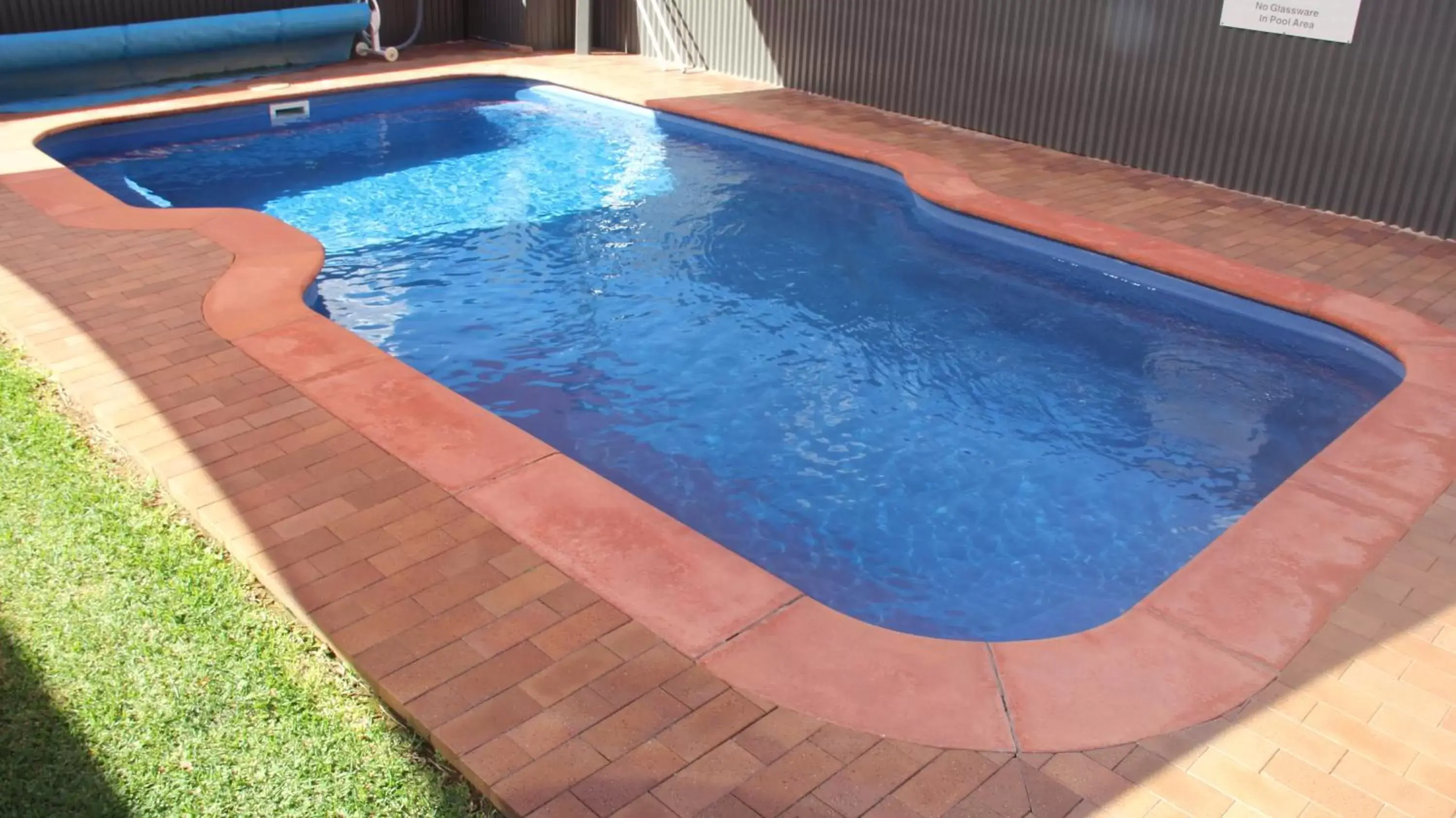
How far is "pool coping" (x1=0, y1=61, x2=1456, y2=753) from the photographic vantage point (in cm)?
284

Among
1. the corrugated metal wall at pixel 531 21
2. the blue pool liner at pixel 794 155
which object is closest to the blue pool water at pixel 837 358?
the blue pool liner at pixel 794 155

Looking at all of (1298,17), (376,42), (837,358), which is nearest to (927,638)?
(837,358)

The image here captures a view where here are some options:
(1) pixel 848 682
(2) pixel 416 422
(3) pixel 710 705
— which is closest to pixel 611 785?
(3) pixel 710 705

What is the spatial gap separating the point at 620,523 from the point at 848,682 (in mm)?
961

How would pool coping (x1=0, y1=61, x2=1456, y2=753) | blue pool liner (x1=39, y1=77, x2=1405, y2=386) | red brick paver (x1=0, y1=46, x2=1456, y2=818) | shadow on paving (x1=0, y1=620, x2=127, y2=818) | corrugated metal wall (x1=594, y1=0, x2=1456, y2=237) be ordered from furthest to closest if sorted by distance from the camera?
corrugated metal wall (x1=594, y1=0, x2=1456, y2=237)
blue pool liner (x1=39, y1=77, x2=1405, y2=386)
pool coping (x1=0, y1=61, x2=1456, y2=753)
red brick paver (x1=0, y1=46, x2=1456, y2=818)
shadow on paving (x1=0, y1=620, x2=127, y2=818)

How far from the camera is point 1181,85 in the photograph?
292 inches

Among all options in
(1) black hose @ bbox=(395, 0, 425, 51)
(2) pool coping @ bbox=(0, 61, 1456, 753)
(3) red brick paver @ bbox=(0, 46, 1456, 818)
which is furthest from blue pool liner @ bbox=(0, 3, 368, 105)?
(3) red brick paver @ bbox=(0, 46, 1456, 818)

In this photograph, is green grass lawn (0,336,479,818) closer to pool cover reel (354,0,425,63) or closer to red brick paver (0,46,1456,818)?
red brick paver (0,46,1456,818)

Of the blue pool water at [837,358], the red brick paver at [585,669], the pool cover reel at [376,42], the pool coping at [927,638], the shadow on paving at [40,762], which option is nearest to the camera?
the shadow on paving at [40,762]

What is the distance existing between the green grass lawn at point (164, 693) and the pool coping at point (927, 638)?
74 centimetres

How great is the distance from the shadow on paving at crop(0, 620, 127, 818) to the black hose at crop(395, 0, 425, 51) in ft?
33.0

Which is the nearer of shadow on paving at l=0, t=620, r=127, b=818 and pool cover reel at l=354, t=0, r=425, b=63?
shadow on paving at l=0, t=620, r=127, b=818

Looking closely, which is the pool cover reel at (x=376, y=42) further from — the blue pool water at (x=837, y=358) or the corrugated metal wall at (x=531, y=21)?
the blue pool water at (x=837, y=358)

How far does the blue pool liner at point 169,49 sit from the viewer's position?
903 cm
